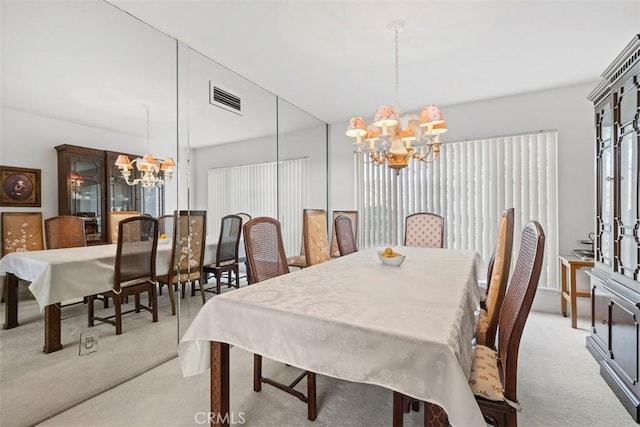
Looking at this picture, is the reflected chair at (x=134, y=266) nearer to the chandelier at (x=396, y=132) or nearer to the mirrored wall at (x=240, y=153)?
the mirrored wall at (x=240, y=153)

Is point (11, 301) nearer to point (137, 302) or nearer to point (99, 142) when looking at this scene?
point (137, 302)

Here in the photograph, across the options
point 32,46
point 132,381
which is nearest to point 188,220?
point 132,381

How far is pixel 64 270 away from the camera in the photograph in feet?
6.56

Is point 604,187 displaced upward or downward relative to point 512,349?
upward

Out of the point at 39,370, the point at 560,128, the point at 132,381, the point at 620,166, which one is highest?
the point at 560,128

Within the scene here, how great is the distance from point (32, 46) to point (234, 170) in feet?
6.27

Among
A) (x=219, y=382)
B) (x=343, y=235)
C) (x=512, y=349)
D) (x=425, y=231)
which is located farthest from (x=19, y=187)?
(x=425, y=231)

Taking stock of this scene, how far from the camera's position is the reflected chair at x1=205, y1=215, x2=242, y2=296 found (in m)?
3.21

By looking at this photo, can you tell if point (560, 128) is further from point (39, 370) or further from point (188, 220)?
point (39, 370)

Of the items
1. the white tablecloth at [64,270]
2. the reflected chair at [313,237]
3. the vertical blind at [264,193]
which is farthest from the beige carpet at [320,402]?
the vertical blind at [264,193]

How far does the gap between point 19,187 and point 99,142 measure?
0.63 m

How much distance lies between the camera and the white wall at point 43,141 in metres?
1.73

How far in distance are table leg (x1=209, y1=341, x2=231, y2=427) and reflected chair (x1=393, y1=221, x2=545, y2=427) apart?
2.57 feet

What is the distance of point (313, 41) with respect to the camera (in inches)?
96.0
